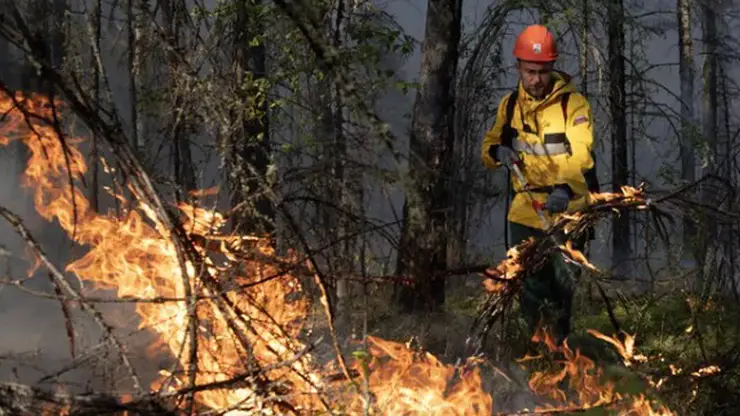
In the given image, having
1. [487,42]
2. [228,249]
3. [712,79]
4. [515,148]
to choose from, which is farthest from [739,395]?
[712,79]

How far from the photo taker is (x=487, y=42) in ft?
29.6

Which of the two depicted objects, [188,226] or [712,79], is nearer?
[188,226]

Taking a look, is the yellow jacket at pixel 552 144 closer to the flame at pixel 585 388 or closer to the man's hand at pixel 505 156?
the man's hand at pixel 505 156

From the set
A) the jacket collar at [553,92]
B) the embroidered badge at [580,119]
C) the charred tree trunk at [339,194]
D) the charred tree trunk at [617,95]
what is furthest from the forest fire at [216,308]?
the charred tree trunk at [617,95]

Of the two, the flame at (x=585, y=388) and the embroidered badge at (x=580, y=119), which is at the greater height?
the embroidered badge at (x=580, y=119)

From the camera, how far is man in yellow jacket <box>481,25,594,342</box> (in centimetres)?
553

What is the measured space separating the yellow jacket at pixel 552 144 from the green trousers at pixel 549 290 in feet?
0.55

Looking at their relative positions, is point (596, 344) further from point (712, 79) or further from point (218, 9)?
point (712, 79)

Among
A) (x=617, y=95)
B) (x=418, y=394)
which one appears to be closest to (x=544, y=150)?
(x=418, y=394)

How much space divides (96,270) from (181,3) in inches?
56.6

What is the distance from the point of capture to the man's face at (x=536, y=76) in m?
5.55

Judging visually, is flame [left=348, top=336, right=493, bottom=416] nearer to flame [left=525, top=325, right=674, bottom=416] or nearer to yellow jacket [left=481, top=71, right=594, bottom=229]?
flame [left=525, top=325, right=674, bottom=416]

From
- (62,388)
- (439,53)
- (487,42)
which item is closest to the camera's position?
(62,388)

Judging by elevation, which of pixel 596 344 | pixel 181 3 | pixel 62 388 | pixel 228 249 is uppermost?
pixel 181 3
